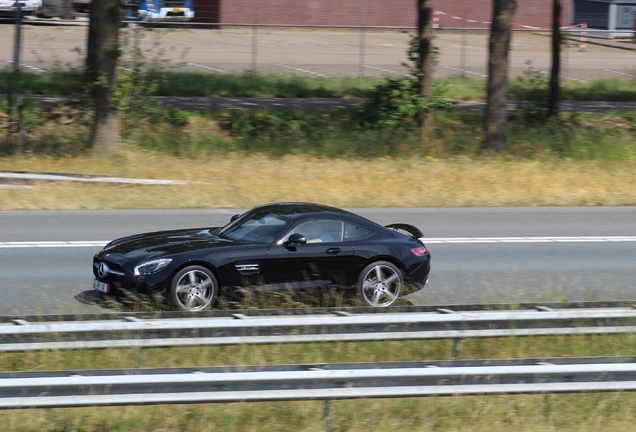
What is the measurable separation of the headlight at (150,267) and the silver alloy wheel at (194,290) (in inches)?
9.6

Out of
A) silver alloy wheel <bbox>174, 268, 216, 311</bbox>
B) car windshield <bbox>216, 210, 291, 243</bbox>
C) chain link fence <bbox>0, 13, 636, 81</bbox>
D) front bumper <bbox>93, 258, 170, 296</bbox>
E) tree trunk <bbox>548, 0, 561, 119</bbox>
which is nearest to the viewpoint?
front bumper <bbox>93, 258, 170, 296</bbox>

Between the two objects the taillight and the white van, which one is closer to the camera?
the taillight

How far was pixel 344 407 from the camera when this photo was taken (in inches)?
265

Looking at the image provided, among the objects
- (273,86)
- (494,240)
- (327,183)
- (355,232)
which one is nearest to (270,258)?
(355,232)

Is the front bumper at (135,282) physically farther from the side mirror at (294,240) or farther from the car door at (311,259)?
the side mirror at (294,240)

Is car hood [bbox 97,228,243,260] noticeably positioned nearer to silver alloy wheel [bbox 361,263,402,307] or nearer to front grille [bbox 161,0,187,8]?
silver alloy wheel [bbox 361,263,402,307]

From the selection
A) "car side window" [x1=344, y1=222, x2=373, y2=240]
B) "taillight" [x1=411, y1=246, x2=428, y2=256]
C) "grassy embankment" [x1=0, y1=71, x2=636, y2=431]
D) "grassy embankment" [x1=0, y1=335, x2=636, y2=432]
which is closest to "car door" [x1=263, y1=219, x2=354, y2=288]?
"car side window" [x1=344, y1=222, x2=373, y2=240]

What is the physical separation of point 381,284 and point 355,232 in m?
0.69

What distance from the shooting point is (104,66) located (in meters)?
20.7

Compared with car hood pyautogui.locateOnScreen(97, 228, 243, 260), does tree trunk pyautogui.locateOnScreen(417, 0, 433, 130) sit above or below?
above

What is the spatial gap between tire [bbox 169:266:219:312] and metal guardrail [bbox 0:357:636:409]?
3.29 meters

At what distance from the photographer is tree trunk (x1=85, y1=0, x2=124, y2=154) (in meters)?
20.3

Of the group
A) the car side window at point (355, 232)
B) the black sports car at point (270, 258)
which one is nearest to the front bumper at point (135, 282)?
the black sports car at point (270, 258)

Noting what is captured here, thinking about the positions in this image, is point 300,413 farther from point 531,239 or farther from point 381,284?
point 531,239
